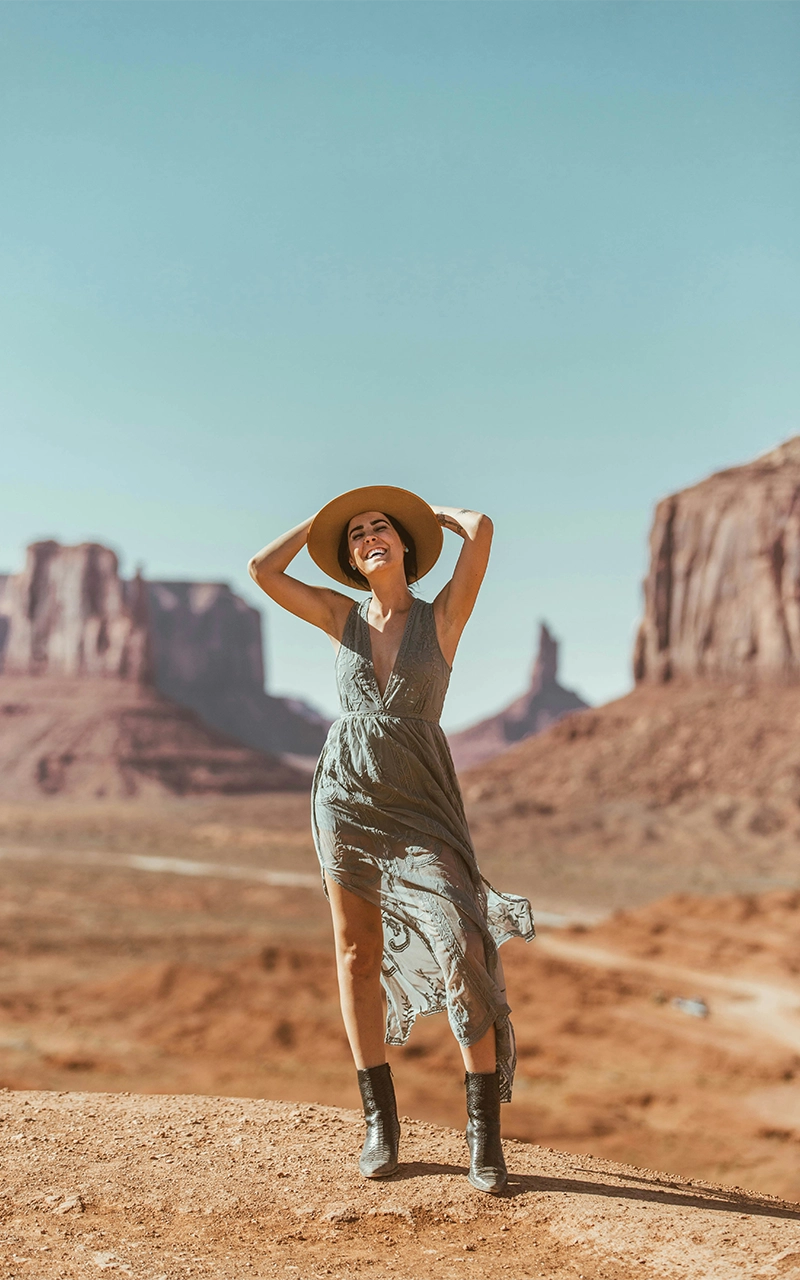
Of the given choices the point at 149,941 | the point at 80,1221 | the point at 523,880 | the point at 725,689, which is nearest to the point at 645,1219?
the point at 80,1221

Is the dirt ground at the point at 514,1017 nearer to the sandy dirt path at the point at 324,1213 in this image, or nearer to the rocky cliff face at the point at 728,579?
the sandy dirt path at the point at 324,1213

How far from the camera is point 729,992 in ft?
64.8

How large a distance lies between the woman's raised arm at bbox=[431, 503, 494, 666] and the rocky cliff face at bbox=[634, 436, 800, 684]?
58.9m

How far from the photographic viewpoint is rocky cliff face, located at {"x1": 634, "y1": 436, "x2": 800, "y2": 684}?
2427 inches

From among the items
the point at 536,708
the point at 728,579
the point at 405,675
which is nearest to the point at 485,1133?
the point at 405,675

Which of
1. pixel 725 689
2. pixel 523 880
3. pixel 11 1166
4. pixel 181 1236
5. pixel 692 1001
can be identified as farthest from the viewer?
pixel 725 689

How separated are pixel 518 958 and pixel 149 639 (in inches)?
2948

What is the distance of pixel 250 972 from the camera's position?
19.5m

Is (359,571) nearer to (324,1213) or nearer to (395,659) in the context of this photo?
(395,659)

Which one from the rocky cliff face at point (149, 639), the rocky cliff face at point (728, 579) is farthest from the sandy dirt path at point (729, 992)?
the rocky cliff face at point (149, 639)

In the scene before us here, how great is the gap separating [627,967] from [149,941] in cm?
1057

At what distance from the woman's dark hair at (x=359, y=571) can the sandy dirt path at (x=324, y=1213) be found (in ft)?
7.33

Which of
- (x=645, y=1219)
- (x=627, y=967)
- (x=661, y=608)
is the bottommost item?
(x=627, y=967)

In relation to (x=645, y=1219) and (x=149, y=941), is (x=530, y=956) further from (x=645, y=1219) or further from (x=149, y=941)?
(x=645, y=1219)
